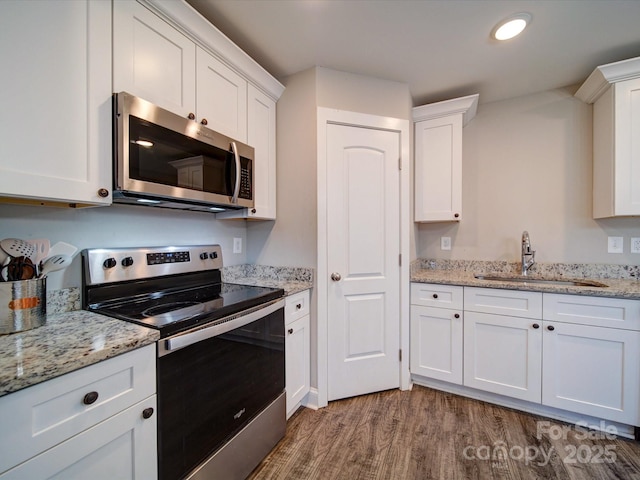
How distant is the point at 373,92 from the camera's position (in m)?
2.05

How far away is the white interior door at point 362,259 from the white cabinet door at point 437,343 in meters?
0.18

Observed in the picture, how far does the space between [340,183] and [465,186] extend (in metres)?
1.38

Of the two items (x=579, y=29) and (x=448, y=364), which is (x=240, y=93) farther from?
(x=448, y=364)

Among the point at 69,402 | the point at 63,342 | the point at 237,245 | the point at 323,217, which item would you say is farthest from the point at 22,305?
the point at 323,217

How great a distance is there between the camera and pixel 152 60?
1.21m

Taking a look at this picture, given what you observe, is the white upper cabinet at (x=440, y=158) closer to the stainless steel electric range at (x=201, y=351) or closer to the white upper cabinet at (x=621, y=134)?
the white upper cabinet at (x=621, y=134)

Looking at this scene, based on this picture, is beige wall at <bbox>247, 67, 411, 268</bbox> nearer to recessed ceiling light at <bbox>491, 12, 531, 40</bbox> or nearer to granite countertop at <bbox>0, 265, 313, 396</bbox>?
recessed ceiling light at <bbox>491, 12, 531, 40</bbox>

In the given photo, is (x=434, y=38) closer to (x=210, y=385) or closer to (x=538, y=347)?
(x=538, y=347)

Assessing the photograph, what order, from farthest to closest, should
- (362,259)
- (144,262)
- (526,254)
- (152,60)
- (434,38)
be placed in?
(526,254), (362,259), (434,38), (144,262), (152,60)

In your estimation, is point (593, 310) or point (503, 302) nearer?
point (593, 310)

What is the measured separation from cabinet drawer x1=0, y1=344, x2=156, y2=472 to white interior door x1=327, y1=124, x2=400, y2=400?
4.10 feet

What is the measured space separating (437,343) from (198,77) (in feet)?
7.87

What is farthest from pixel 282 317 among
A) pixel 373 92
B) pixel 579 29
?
pixel 579 29

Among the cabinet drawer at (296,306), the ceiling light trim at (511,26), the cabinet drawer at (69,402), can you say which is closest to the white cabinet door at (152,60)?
the cabinet drawer at (69,402)
